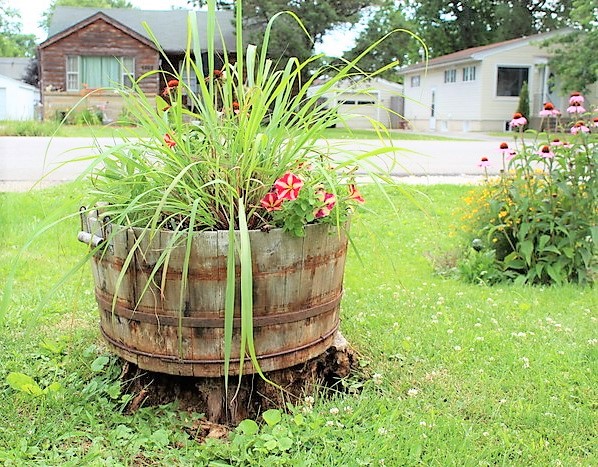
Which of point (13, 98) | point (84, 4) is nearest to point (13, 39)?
point (84, 4)

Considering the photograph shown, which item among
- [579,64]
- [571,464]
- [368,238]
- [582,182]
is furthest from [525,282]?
[579,64]

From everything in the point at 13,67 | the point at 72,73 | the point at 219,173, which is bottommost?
the point at 219,173

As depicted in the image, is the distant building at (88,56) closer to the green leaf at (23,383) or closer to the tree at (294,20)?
the tree at (294,20)

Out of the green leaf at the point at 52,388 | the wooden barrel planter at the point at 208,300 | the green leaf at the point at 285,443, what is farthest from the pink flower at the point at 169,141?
the green leaf at the point at 285,443

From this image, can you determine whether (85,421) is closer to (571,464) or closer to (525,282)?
(571,464)

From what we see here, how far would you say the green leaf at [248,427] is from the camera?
7.52 feet

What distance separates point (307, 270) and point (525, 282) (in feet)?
7.29

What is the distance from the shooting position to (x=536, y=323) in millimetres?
3412

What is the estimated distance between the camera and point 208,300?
7.43 feet

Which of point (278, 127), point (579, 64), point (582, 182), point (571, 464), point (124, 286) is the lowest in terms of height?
point (571, 464)

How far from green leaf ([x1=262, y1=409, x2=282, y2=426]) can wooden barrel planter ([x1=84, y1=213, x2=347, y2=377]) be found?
148 mm

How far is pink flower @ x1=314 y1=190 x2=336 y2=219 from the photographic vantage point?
237cm

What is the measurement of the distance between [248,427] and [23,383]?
0.87 meters

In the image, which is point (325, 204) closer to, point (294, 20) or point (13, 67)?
point (294, 20)
